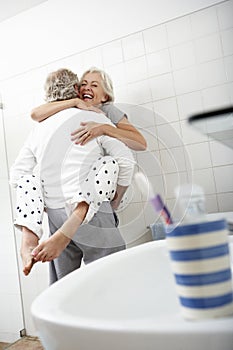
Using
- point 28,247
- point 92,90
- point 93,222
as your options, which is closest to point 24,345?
point 28,247

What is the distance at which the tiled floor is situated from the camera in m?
0.76

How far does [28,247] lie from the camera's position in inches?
28.5

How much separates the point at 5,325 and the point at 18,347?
7 centimetres

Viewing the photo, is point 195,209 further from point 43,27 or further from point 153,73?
point 43,27

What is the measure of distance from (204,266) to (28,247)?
515 mm

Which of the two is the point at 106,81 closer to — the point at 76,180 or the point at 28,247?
the point at 76,180

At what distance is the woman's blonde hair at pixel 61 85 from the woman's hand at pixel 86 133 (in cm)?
10

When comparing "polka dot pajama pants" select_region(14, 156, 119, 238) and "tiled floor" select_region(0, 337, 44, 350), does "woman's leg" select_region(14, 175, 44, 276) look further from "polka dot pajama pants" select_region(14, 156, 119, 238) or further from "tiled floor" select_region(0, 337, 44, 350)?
"tiled floor" select_region(0, 337, 44, 350)

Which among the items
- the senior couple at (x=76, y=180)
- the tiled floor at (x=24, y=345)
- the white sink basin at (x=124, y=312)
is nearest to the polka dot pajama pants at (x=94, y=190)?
the senior couple at (x=76, y=180)

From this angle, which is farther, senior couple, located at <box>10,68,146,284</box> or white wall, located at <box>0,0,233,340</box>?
senior couple, located at <box>10,68,146,284</box>

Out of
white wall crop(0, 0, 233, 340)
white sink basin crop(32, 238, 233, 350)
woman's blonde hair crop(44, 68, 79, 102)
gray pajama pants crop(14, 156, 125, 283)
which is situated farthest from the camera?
woman's blonde hair crop(44, 68, 79, 102)

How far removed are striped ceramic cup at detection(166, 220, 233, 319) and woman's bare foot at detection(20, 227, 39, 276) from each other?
46 cm

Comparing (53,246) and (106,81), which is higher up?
(106,81)

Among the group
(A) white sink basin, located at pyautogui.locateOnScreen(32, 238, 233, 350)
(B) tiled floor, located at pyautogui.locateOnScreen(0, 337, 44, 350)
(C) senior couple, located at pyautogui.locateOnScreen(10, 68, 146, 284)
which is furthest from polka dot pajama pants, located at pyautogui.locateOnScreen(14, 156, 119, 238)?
(B) tiled floor, located at pyautogui.locateOnScreen(0, 337, 44, 350)
